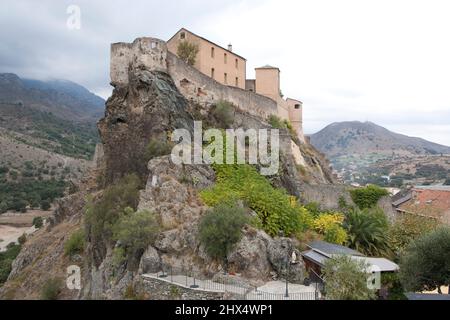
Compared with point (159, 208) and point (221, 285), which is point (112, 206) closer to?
point (159, 208)

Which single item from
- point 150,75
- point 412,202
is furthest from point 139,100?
point 412,202

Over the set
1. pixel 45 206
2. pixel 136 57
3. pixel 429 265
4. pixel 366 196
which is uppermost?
pixel 136 57

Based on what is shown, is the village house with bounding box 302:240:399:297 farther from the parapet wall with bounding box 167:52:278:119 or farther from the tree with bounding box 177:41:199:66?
the tree with bounding box 177:41:199:66

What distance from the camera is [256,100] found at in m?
36.4

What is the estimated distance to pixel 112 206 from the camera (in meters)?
21.0

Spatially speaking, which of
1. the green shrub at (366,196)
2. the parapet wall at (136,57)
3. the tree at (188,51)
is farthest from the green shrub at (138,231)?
the tree at (188,51)

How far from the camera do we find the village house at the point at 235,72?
32938mm

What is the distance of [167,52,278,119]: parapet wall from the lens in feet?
92.6

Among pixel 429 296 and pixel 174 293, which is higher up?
pixel 174 293

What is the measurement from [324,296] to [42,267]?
19822 millimetres

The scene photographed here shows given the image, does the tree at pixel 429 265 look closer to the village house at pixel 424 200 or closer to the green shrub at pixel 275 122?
the village house at pixel 424 200

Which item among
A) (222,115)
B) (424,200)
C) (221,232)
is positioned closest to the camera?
(221,232)
